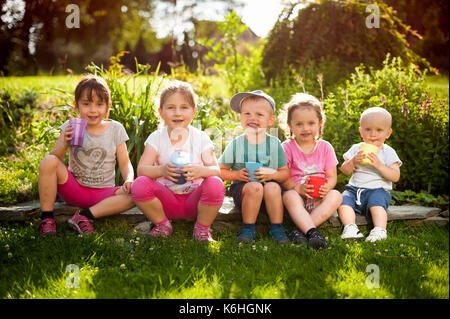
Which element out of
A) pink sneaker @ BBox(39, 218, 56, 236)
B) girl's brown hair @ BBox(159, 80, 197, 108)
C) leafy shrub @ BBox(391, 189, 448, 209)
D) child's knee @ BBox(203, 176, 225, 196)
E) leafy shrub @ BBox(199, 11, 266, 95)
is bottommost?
pink sneaker @ BBox(39, 218, 56, 236)

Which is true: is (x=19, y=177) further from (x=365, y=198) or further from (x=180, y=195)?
(x=365, y=198)

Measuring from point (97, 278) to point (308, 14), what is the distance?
215 inches

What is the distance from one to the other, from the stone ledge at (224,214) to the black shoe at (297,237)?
0.36 metres

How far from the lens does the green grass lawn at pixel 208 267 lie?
6.69 feet

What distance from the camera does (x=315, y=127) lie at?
10.5ft

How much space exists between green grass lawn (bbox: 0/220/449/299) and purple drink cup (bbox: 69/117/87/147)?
67 centimetres

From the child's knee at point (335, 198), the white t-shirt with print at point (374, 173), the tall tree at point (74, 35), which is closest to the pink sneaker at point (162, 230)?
the child's knee at point (335, 198)

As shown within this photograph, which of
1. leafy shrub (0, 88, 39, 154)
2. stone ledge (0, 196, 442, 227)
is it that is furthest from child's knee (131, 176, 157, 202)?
leafy shrub (0, 88, 39, 154)

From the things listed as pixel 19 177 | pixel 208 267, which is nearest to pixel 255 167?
pixel 208 267

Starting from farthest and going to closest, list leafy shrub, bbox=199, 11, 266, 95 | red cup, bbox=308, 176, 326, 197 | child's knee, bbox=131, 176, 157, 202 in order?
leafy shrub, bbox=199, 11, 266, 95, red cup, bbox=308, 176, 326, 197, child's knee, bbox=131, 176, 157, 202

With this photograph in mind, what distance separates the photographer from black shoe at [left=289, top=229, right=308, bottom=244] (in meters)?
2.86

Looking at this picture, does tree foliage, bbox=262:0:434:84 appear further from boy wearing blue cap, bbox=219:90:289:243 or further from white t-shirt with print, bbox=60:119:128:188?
white t-shirt with print, bbox=60:119:128:188

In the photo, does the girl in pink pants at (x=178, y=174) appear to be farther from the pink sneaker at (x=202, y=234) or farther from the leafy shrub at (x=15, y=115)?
the leafy shrub at (x=15, y=115)

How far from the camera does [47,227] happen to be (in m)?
2.85
